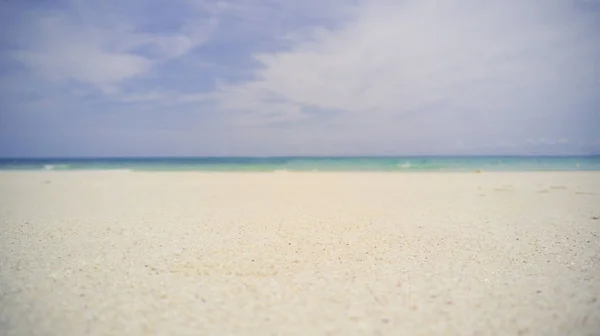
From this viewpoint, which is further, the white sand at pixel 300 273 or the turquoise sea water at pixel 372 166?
the turquoise sea water at pixel 372 166

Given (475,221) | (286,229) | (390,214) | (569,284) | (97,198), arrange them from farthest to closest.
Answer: (97,198) < (390,214) < (475,221) < (286,229) < (569,284)

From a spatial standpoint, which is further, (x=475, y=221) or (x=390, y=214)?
(x=390, y=214)

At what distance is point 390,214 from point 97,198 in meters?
10.9

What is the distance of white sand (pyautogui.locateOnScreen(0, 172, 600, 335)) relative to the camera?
3.36m

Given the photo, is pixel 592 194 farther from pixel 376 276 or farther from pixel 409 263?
pixel 376 276

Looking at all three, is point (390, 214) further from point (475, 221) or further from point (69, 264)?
point (69, 264)

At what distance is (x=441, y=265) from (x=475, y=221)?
12.9 ft

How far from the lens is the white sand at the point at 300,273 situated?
11.0 feet

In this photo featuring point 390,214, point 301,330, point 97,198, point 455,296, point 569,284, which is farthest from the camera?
point 97,198

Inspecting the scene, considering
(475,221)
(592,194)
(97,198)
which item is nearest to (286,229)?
(475,221)

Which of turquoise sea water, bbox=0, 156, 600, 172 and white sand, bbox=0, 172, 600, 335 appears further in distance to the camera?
turquoise sea water, bbox=0, 156, 600, 172

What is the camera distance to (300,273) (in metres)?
4.63

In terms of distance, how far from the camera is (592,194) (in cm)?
1275

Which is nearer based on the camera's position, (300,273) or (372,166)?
(300,273)
